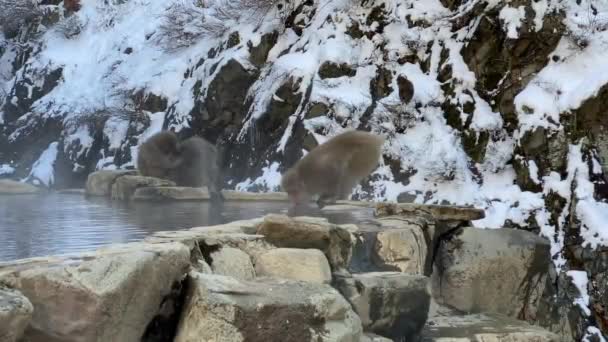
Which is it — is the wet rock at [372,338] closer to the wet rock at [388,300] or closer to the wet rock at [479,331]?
the wet rock at [388,300]

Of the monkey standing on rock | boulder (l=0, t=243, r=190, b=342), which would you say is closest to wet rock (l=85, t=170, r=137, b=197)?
the monkey standing on rock

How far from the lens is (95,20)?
14.5m

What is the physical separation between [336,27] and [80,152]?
16.0ft

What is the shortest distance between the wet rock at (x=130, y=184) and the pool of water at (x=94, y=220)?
19cm

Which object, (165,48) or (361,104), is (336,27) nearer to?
(361,104)

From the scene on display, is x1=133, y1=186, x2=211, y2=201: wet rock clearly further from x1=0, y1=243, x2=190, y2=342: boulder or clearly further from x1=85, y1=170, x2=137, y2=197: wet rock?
x1=0, y1=243, x2=190, y2=342: boulder

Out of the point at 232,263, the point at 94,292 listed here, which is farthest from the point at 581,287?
the point at 94,292

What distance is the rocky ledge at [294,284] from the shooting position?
205 centimetres

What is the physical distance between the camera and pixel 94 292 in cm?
203

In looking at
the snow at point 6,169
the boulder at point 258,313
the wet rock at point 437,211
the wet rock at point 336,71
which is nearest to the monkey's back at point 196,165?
the wet rock at point 336,71

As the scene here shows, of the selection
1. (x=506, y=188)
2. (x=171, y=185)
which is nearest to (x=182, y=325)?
(x=171, y=185)

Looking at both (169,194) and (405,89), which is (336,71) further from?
(169,194)

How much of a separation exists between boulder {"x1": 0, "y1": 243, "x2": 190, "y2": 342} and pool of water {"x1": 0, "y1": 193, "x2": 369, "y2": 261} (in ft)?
2.48

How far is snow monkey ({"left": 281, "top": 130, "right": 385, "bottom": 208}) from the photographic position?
4969 mm
